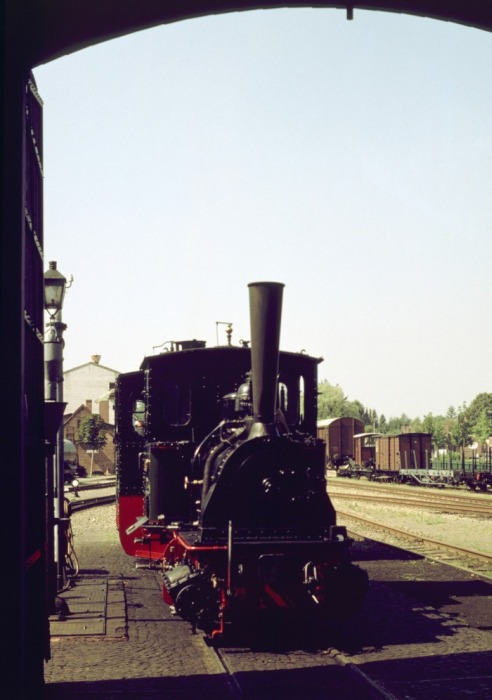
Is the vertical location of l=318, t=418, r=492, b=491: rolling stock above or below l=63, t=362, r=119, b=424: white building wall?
below

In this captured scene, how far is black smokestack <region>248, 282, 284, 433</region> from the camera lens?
872cm

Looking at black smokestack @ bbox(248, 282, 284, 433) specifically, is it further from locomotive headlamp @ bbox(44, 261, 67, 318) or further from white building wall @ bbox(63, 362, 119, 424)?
white building wall @ bbox(63, 362, 119, 424)

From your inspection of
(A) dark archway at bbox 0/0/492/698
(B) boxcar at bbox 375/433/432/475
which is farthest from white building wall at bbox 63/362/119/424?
(A) dark archway at bbox 0/0/492/698

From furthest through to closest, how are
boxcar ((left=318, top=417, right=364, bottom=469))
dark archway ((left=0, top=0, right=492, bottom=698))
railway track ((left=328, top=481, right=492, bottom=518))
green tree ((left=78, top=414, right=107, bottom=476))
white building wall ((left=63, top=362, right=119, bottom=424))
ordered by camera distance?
white building wall ((left=63, top=362, right=119, bottom=424)) → green tree ((left=78, top=414, right=107, bottom=476)) → boxcar ((left=318, top=417, right=364, bottom=469)) → railway track ((left=328, top=481, right=492, bottom=518)) → dark archway ((left=0, top=0, right=492, bottom=698))

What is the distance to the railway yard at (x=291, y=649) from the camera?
7.00 meters

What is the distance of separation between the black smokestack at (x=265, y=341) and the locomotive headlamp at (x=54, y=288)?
379 centimetres

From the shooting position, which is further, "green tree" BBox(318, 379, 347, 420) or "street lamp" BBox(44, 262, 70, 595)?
"green tree" BBox(318, 379, 347, 420)

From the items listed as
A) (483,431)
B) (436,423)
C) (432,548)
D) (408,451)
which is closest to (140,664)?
(432,548)

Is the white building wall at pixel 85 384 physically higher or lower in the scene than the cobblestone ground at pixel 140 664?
higher

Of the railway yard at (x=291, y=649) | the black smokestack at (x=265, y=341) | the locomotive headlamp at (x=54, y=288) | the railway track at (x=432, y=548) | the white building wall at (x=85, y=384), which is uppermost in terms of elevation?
the white building wall at (x=85, y=384)

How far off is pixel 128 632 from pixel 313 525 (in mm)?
2420

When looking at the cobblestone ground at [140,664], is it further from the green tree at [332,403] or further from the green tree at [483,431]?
the green tree at [332,403]

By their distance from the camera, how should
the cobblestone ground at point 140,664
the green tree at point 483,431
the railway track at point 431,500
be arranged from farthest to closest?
the green tree at point 483,431 → the railway track at point 431,500 → the cobblestone ground at point 140,664

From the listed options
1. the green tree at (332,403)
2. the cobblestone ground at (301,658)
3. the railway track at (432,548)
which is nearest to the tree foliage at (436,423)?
the green tree at (332,403)
